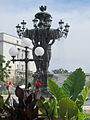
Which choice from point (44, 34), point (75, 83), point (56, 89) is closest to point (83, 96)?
point (75, 83)

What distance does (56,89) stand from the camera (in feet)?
8.08

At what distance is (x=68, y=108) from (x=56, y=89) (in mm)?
335

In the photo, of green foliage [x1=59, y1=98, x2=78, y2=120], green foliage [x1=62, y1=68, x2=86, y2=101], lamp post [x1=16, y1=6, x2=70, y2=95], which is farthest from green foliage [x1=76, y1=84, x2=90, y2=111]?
lamp post [x1=16, y1=6, x2=70, y2=95]

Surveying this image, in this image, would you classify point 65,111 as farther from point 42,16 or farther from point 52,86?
point 42,16

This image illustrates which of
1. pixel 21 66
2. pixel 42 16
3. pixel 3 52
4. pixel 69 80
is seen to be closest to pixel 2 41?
pixel 3 52

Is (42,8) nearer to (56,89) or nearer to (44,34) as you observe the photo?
(44,34)

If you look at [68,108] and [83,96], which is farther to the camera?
[83,96]

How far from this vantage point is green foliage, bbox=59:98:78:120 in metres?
2.12

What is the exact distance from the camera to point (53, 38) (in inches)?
551

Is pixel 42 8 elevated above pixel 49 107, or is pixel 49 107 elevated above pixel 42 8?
pixel 42 8

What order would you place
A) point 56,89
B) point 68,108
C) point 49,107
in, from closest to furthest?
point 68,108
point 49,107
point 56,89

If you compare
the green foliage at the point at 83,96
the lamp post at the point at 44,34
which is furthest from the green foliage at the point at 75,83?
the lamp post at the point at 44,34

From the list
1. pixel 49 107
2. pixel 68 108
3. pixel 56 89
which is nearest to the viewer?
pixel 68 108

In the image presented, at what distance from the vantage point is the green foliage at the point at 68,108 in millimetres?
2123
